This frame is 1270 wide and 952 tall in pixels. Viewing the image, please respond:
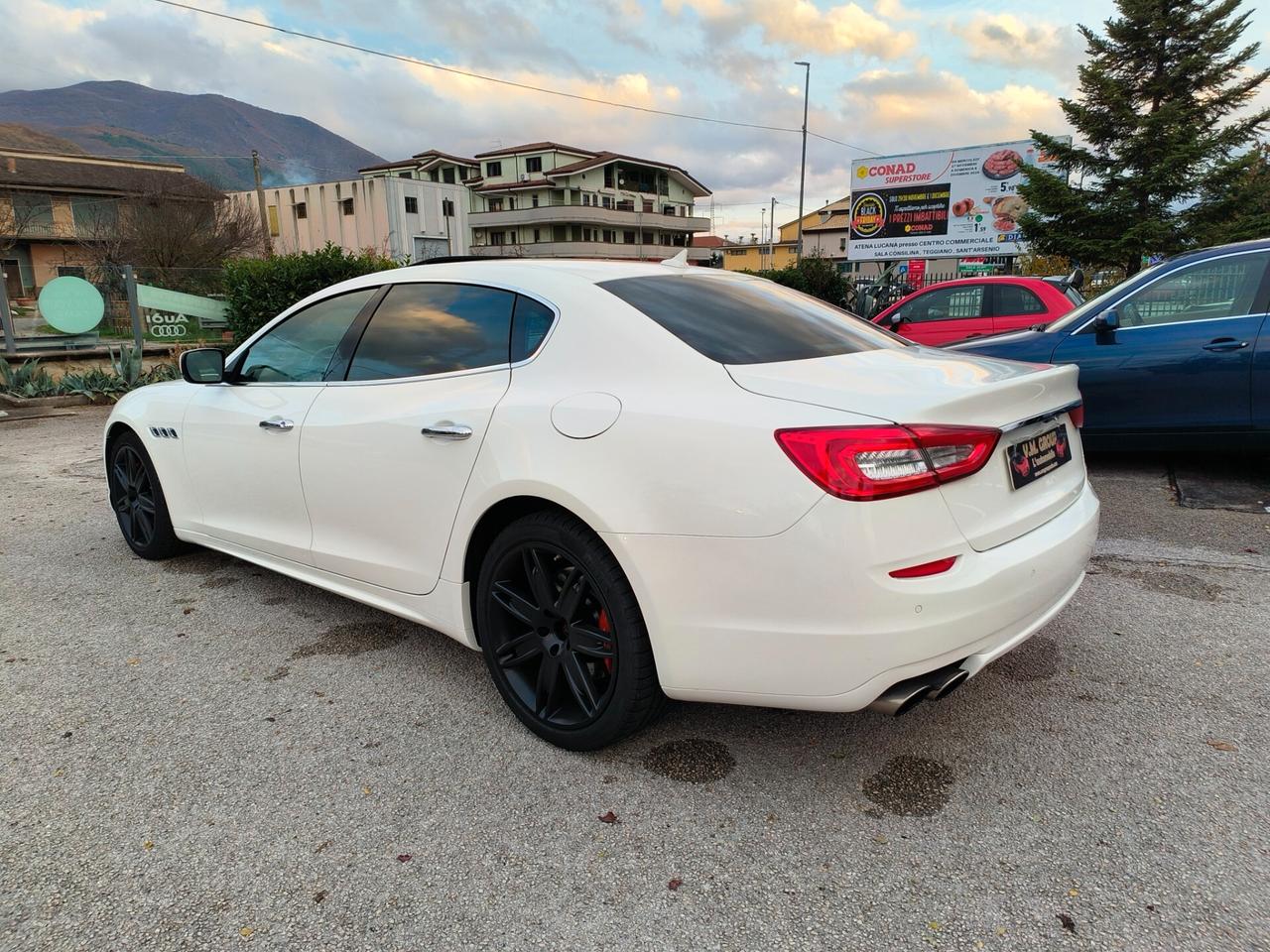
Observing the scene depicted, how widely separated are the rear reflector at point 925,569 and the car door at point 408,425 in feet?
4.33

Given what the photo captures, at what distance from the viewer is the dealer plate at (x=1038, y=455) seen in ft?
7.30

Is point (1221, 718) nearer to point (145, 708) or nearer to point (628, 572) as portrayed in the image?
point (628, 572)

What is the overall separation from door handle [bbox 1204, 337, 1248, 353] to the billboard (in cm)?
1903

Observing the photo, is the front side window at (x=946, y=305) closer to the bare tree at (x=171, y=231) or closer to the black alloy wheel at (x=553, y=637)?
the black alloy wheel at (x=553, y=637)

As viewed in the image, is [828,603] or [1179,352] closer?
[828,603]

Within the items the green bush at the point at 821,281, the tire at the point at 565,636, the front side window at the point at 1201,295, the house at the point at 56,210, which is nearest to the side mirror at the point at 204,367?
the tire at the point at 565,636

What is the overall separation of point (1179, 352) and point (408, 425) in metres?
5.15

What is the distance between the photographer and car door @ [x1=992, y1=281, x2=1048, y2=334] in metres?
9.52

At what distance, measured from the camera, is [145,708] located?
2.84m

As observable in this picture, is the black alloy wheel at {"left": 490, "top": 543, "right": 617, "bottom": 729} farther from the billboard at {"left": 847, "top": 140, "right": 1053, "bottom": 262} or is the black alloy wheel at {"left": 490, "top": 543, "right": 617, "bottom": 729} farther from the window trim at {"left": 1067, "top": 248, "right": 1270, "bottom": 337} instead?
the billboard at {"left": 847, "top": 140, "right": 1053, "bottom": 262}

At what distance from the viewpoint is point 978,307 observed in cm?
994

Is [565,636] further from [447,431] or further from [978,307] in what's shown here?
[978,307]

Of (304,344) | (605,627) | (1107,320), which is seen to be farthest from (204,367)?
(1107,320)

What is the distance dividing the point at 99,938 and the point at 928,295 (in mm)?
10451
